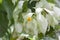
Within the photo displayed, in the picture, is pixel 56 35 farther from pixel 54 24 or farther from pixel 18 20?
pixel 18 20

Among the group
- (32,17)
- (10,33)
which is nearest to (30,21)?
(32,17)

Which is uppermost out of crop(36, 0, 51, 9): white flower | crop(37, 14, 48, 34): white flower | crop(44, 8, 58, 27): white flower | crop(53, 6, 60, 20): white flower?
crop(36, 0, 51, 9): white flower

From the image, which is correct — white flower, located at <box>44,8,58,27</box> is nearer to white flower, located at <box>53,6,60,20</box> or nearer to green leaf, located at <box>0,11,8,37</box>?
white flower, located at <box>53,6,60,20</box>

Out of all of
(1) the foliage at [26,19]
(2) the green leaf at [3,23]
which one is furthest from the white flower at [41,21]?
(2) the green leaf at [3,23]

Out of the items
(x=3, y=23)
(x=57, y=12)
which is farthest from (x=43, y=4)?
(x=3, y=23)

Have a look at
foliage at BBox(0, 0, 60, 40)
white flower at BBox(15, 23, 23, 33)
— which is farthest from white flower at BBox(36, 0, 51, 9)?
white flower at BBox(15, 23, 23, 33)

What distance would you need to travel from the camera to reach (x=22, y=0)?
852 mm

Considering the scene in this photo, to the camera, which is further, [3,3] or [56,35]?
[56,35]

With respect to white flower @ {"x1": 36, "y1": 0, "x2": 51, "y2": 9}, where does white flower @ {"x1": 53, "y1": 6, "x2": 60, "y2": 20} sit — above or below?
below

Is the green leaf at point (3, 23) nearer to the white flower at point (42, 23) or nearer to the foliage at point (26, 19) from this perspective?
the foliage at point (26, 19)

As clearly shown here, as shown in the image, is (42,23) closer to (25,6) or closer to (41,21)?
(41,21)

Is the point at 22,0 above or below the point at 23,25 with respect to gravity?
above

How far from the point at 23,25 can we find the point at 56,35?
7.4 inches

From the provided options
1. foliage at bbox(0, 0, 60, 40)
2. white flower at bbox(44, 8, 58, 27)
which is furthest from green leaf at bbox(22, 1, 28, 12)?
white flower at bbox(44, 8, 58, 27)
